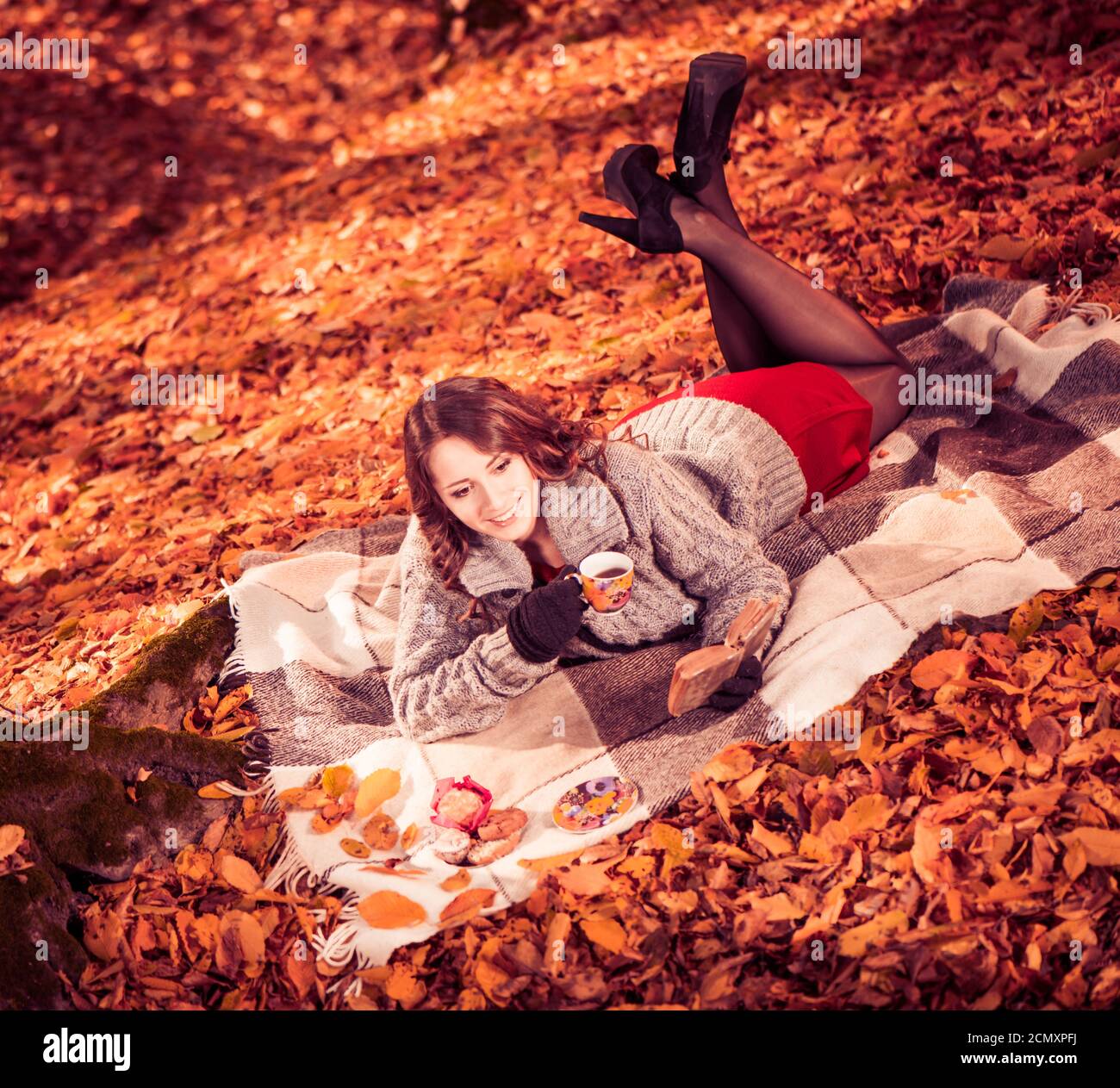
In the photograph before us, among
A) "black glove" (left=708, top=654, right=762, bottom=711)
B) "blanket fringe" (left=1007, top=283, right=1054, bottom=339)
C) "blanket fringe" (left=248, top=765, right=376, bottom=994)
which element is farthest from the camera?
"blanket fringe" (left=1007, top=283, right=1054, bottom=339)

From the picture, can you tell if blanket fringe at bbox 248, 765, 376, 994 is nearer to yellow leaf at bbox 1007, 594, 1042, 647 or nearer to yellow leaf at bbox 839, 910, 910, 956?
yellow leaf at bbox 839, 910, 910, 956

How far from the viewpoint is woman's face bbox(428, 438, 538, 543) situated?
3004 millimetres

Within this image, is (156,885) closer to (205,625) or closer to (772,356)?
(205,625)

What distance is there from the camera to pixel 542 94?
7.85 m

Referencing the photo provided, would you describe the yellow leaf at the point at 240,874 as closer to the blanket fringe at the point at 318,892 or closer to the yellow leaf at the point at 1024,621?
the blanket fringe at the point at 318,892

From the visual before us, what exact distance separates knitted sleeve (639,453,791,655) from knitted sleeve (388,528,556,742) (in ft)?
1.60

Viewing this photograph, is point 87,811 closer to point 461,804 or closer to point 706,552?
point 461,804

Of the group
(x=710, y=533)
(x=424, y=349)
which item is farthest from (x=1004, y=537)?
(x=424, y=349)

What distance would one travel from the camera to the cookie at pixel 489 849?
9.54 ft

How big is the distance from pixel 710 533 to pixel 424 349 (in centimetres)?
289

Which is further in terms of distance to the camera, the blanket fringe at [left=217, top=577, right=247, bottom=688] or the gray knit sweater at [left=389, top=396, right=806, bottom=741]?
the blanket fringe at [left=217, top=577, right=247, bottom=688]

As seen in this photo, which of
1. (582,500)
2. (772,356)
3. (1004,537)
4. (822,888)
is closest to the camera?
(822,888)

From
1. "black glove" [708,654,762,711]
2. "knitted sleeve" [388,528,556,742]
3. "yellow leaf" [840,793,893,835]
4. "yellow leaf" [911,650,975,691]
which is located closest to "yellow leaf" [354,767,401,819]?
"knitted sleeve" [388,528,556,742]

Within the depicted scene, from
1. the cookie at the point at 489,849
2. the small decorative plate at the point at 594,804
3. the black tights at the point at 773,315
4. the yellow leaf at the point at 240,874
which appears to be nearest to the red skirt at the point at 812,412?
the black tights at the point at 773,315
